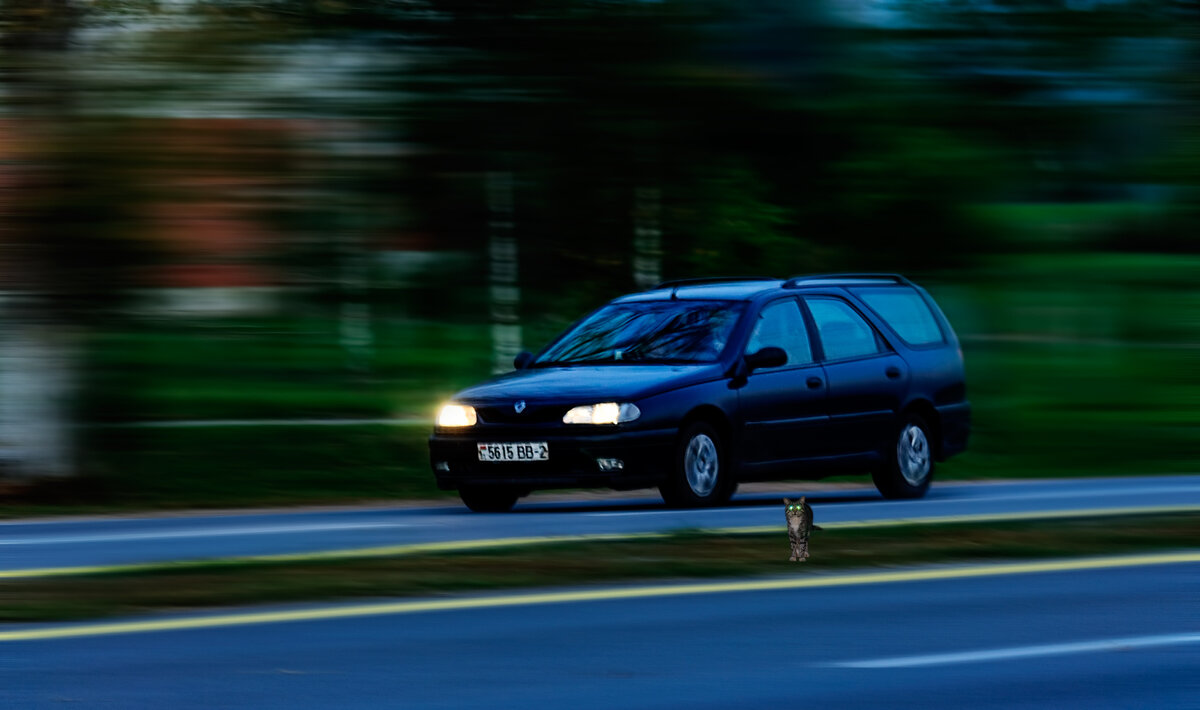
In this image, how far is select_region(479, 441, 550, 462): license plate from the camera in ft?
44.1

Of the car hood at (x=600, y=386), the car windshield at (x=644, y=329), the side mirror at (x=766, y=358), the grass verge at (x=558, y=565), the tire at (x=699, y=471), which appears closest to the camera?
the car windshield at (x=644, y=329)

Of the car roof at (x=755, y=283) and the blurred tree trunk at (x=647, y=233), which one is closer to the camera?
the blurred tree trunk at (x=647, y=233)

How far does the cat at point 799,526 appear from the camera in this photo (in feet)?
32.4

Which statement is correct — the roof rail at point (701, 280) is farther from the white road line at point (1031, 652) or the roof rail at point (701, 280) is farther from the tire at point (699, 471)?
the tire at point (699, 471)

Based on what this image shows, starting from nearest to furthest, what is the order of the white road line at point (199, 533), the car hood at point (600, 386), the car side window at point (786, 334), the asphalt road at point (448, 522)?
the asphalt road at point (448, 522), the white road line at point (199, 533), the car hood at point (600, 386), the car side window at point (786, 334)

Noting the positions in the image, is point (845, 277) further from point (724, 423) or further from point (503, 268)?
point (724, 423)

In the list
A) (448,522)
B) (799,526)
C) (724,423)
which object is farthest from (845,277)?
(724,423)

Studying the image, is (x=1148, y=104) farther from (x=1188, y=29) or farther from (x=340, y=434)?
(x=340, y=434)

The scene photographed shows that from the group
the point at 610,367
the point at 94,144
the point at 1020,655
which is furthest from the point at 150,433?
the point at 610,367

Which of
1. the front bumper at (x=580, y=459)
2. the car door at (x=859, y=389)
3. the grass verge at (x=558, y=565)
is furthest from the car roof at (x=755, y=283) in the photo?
the car door at (x=859, y=389)

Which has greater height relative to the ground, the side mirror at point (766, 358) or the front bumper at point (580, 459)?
the side mirror at point (766, 358)

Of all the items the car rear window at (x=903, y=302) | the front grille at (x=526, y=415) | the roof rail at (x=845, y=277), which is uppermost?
the roof rail at (x=845, y=277)

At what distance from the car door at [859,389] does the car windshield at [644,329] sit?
5.58 metres

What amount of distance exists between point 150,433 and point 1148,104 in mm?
1371
